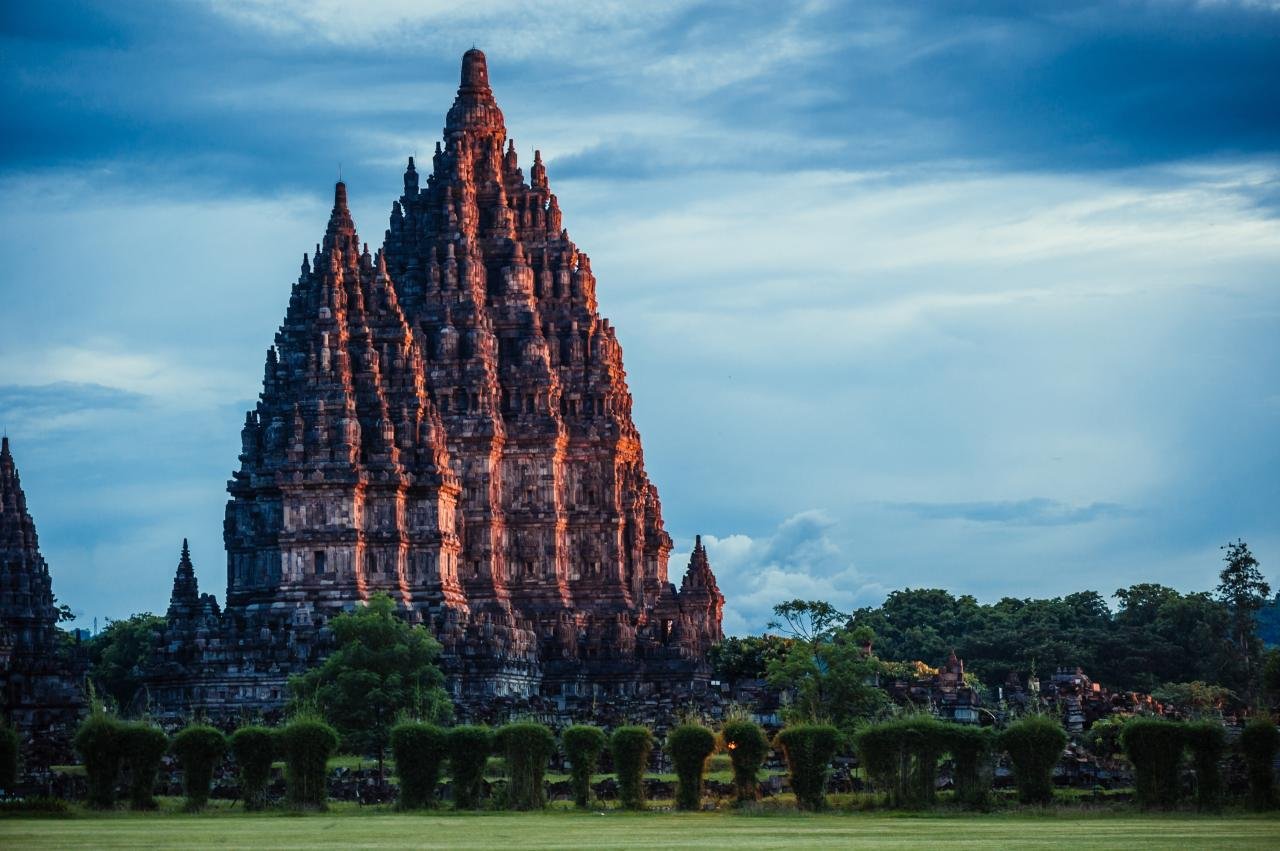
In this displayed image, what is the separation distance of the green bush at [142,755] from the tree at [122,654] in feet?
151

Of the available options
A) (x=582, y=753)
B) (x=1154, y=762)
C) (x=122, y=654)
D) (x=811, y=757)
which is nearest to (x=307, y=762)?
(x=582, y=753)

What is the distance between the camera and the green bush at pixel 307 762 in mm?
83562

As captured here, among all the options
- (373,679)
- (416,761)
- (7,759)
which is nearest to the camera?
(7,759)

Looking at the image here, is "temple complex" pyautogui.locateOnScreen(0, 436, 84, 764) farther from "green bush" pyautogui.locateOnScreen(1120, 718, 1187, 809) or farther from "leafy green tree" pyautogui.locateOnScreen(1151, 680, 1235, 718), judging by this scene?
"green bush" pyautogui.locateOnScreen(1120, 718, 1187, 809)

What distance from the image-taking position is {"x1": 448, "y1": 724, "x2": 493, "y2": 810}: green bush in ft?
272

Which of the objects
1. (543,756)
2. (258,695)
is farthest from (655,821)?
(258,695)

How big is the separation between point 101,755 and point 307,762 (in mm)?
5459

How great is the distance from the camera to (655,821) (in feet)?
253

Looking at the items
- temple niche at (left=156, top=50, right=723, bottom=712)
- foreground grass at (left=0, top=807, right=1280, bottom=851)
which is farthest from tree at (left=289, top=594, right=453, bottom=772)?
foreground grass at (left=0, top=807, right=1280, bottom=851)

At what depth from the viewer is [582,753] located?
85062mm

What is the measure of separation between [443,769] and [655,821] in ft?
51.1

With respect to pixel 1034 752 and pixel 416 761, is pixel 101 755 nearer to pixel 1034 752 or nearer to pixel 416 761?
pixel 416 761

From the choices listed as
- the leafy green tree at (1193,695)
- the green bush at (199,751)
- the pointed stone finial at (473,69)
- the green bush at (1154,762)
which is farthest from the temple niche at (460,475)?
the green bush at (1154,762)

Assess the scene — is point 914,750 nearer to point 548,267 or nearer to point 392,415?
point 392,415
